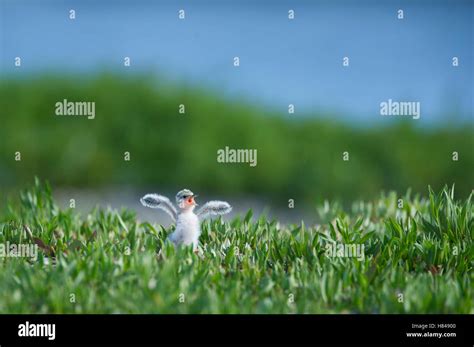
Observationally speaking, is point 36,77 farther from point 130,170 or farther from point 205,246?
point 205,246

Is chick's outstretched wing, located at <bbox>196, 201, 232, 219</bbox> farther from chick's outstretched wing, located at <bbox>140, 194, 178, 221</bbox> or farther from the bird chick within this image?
chick's outstretched wing, located at <bbox>140, 194, 178, 221</bbox>

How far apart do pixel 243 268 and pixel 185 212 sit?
53 centimetres

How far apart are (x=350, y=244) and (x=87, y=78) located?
5753mm

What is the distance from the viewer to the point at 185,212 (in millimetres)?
5059

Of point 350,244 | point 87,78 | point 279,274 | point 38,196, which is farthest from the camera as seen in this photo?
point 87,78

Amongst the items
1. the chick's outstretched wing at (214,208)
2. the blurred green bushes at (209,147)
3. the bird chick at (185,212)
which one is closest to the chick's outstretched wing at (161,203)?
the bird chick at (185,212)

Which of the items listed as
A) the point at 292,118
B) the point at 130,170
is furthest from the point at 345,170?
the point at 130,170

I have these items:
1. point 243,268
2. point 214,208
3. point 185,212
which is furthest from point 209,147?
point 243,268

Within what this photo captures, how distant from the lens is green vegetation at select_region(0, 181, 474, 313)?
4.57 meters

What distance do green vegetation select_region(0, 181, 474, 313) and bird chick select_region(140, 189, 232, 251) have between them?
11cm

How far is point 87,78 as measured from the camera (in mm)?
9969

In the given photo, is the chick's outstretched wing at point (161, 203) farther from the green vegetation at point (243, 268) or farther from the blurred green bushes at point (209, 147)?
the blurred green bushes at point (209, 147)

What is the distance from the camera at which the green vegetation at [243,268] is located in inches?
180

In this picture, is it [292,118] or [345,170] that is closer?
[345,170]
